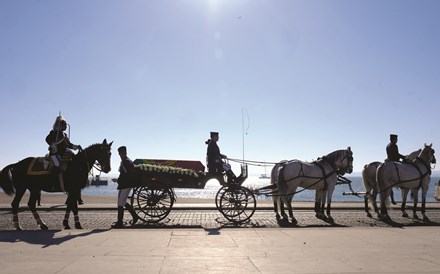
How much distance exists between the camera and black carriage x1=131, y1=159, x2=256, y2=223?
1383cm

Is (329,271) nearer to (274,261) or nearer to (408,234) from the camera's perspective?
(274,261)

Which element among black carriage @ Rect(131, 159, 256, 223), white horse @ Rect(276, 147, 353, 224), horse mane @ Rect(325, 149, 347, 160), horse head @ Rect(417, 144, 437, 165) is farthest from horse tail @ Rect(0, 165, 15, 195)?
horse head @ Rect(417, 144, 437, 165)

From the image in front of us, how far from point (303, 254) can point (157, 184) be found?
24.0ft

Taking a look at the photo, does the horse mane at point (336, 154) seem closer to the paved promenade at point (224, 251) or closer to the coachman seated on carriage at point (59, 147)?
the paved promenade at point (224, 251)

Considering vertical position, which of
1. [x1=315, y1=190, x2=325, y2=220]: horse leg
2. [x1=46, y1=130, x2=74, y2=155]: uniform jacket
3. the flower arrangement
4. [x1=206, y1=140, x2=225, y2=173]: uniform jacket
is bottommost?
[x1=315, y1=190, x2=325, y2=220]: horse leg

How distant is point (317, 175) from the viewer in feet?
48.8

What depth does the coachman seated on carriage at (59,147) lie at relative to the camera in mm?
12148

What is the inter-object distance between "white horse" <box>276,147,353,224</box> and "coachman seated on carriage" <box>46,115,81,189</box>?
6979 mm

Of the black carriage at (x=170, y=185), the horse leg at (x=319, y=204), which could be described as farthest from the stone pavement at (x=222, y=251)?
the horse leg at (x=319, y=204)

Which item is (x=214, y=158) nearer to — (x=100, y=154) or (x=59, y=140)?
(x=100, y=154)

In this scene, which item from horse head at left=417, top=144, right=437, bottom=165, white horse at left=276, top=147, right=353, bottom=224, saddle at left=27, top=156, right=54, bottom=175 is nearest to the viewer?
saddle at left=27, top=156, right=54, bottom=175

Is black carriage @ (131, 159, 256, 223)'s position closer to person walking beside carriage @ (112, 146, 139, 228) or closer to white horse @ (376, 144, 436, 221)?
person walking beside carriage @ (112, 146, 139, 228)

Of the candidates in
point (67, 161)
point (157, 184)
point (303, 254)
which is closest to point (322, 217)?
point (157, 184)

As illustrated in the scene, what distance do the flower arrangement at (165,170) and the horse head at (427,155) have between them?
8681 mm
